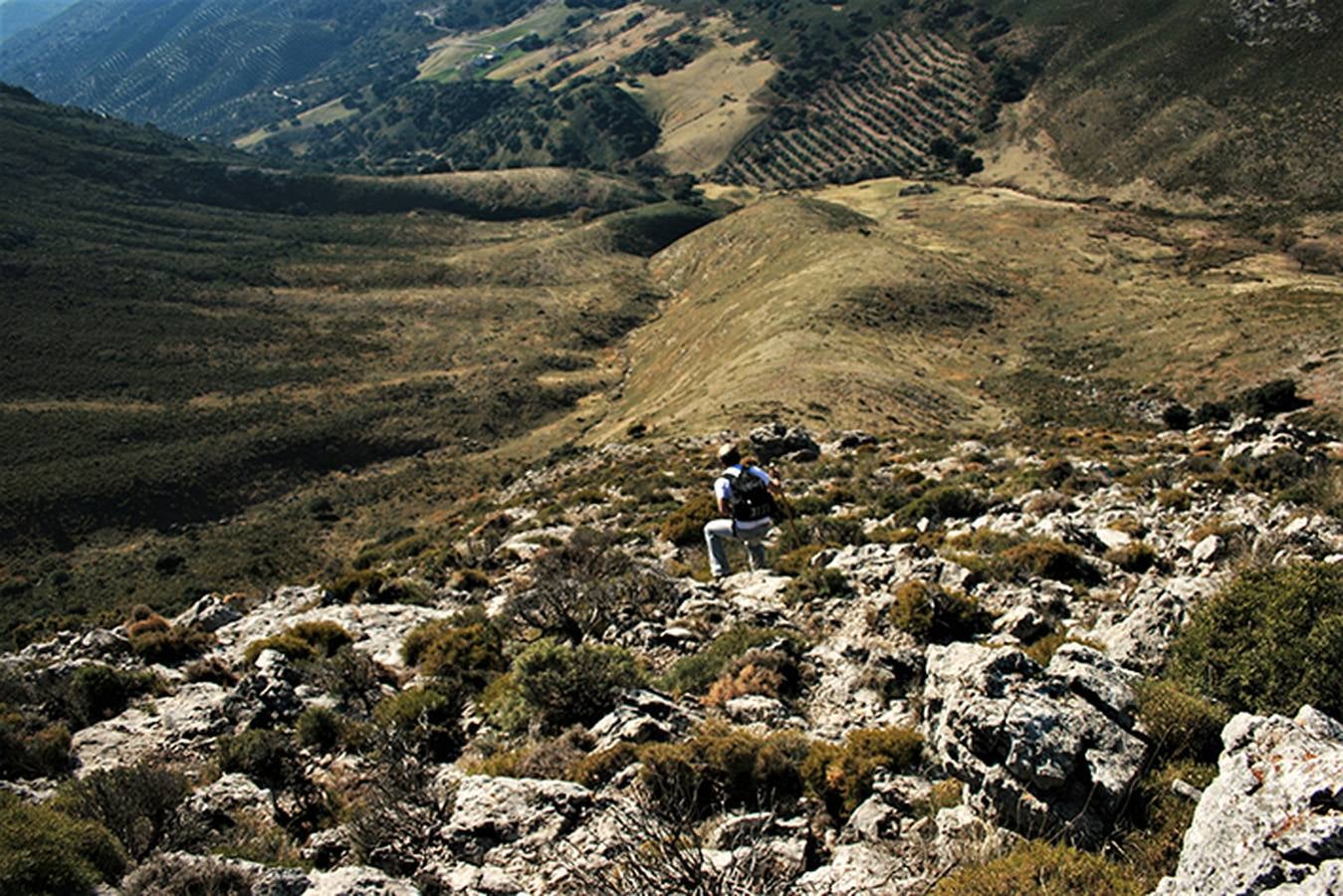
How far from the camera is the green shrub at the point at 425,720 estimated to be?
33.3 feet

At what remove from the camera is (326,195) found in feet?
436

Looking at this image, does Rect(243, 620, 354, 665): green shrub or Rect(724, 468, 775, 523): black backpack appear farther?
Rect(243, 620, 354, 665): green shrub

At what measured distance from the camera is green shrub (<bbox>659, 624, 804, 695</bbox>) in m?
10.6

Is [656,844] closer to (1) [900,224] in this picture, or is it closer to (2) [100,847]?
(2) [100,847]

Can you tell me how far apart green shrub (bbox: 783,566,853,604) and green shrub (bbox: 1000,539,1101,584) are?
2708 mm

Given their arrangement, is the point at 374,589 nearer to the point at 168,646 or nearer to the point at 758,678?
the point at 168,646

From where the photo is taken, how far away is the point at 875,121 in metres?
147

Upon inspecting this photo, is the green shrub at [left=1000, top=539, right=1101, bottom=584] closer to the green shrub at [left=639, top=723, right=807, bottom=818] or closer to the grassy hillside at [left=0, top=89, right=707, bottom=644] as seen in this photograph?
the green shrub at [left=639, top=723, right=807, bottom=818]

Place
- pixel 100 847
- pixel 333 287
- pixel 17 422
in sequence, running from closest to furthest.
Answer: pixel 100 847
pixel 17 422
pixel 333 287

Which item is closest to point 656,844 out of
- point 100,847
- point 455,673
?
point 100,847

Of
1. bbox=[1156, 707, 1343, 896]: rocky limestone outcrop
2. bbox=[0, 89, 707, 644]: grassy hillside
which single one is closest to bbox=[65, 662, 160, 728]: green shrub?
bbox=[1156, 707, 1343, 896]: rocky limestone outcrop

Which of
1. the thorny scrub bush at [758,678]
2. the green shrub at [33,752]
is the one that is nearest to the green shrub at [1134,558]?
the thorny scrub bush at [758,678]

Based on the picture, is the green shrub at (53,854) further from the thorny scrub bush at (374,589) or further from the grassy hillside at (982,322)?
the grassy hillside at (982,322)

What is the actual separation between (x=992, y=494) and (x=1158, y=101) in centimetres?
11936
